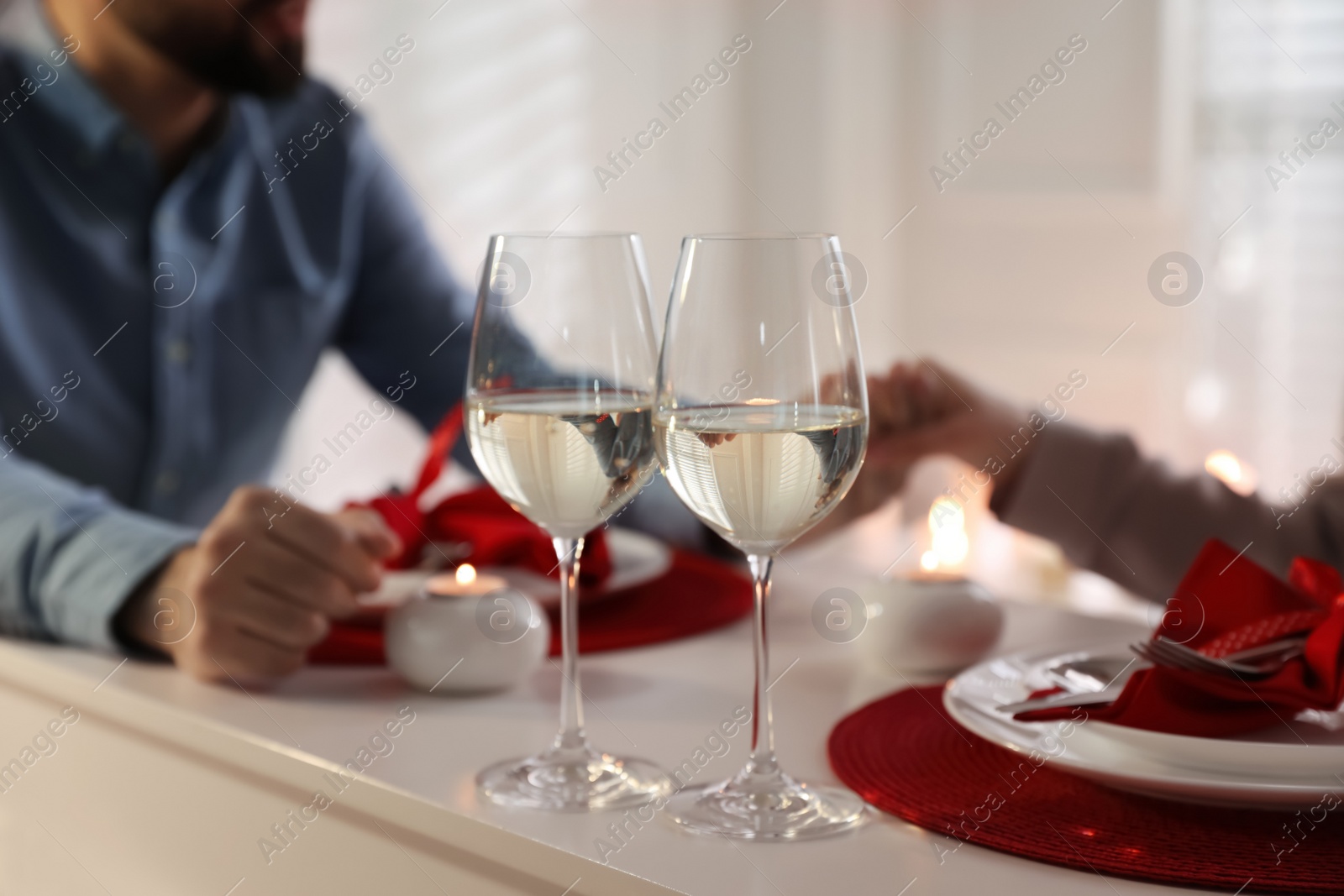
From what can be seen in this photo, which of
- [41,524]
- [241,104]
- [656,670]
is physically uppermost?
[241,104]

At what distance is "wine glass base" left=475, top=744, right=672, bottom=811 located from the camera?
1.99 feet

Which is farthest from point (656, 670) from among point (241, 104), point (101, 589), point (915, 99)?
point (915, 99)

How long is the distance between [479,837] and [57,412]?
1.09 meters

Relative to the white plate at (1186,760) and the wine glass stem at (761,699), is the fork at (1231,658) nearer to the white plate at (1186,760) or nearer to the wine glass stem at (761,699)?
the white plate at (1186,760)

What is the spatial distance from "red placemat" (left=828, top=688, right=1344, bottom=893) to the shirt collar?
116 centimetres

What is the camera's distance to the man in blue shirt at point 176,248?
1455 mm

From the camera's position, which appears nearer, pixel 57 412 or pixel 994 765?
pixel 994 765

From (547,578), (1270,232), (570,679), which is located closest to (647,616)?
(547,578)

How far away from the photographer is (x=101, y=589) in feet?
2.87

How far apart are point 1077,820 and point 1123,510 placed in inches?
23.7

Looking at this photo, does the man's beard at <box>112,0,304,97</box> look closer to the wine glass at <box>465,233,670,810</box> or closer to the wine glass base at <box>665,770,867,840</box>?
the wine glass at <box>465,233,670,810</box>

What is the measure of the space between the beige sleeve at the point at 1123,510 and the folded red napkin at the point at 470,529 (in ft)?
1.30

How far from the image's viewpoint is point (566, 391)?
63 centimetres

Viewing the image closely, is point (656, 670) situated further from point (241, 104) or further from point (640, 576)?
point (241, 104)
